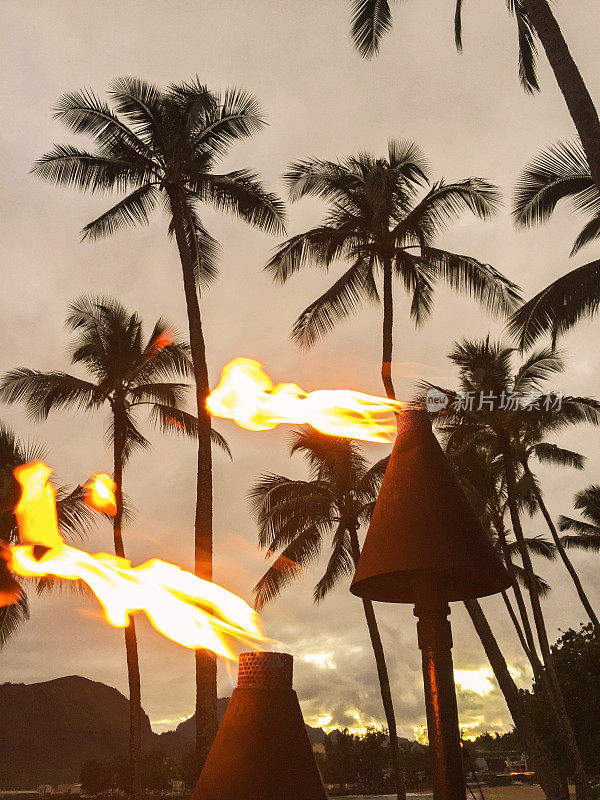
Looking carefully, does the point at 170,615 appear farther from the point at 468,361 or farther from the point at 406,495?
the point at 468,361

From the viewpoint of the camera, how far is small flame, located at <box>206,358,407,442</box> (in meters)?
3.48

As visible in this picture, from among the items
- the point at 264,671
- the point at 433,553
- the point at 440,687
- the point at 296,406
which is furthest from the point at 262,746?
the point at 296,406

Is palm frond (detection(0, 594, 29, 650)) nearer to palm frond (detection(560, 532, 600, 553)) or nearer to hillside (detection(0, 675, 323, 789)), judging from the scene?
palm frond (detection(560, 532, 600, 553))

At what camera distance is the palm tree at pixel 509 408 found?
Result: 16.9 m

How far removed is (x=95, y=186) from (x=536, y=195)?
28.1ft

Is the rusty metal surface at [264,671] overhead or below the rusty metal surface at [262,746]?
overhead

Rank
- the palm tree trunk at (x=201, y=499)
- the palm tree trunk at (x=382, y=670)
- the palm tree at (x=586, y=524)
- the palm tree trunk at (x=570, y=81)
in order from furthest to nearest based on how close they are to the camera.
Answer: the palm tree at (x=586, y=524), the palm tree trunk at (x=382, y=670), the palm tree trunk at (x=201, y=499), the palm tree trunk at (x=570, y=81)

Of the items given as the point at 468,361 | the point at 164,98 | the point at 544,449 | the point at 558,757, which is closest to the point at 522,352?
the point at 468,361

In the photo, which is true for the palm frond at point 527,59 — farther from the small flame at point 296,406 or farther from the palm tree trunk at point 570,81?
the small flame at point 296,406

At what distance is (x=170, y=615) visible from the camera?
3076mm

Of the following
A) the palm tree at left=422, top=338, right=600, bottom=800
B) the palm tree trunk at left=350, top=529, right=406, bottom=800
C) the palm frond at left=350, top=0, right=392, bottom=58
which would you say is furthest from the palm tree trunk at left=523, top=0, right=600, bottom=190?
the palm tree trunk at left=350, top=529, right=406, bottom=800

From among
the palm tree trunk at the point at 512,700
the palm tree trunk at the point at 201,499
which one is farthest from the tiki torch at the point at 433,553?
the palm tree trunk at the point at 512,700

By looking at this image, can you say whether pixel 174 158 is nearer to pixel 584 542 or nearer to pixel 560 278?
pixel 560 278

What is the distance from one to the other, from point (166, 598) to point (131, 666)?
591 inches
